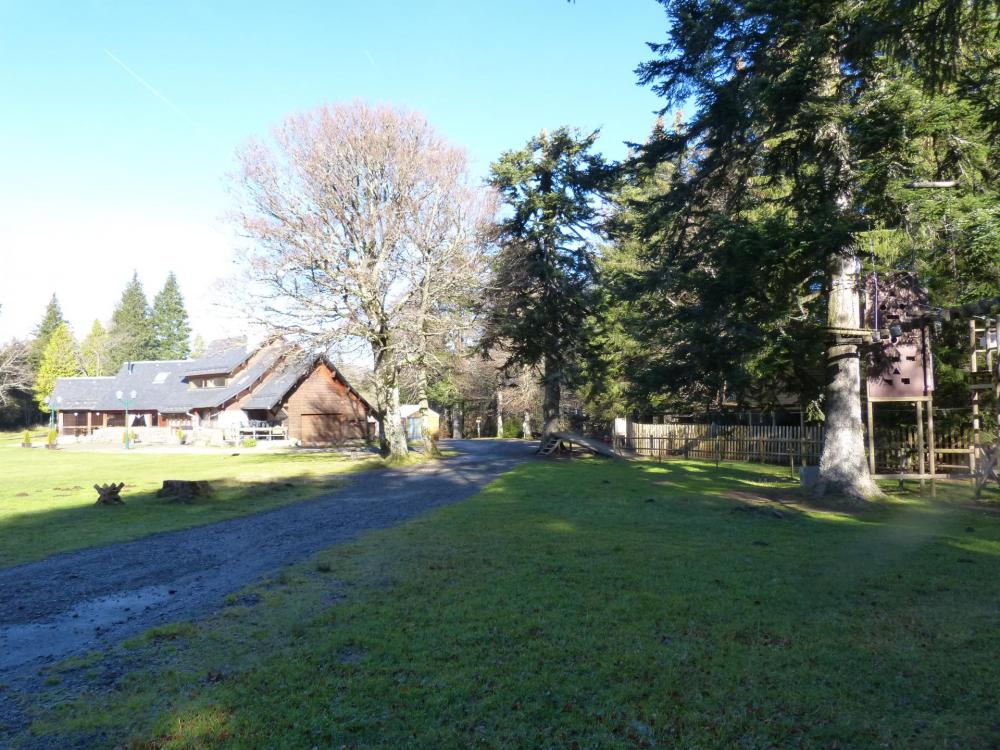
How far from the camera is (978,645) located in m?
5.67

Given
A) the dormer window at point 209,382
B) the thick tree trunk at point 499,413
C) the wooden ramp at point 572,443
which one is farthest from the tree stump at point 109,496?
the thick tree trunk at point 499,413

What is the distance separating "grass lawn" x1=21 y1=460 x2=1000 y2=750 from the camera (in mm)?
4223

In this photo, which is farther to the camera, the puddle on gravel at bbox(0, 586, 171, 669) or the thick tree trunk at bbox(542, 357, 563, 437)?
the thick tree trunk at bbox(542, 357, 563, 437)

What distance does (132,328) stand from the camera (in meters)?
100

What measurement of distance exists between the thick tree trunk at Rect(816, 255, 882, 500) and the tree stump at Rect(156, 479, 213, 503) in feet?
48.9

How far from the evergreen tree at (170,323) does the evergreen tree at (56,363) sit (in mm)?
21641

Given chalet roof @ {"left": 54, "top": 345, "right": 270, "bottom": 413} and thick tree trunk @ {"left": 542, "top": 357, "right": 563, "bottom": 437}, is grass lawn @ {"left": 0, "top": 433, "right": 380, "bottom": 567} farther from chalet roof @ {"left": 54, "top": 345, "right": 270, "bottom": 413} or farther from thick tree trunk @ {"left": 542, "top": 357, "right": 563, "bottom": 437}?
chalet roof @ {"left": 54, "top": 345, "right": 270, "bottom": 413}

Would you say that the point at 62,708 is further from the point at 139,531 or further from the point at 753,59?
the point at 753,59

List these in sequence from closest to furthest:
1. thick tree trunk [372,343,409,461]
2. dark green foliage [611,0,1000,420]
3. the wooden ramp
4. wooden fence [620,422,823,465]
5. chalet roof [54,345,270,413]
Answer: dark green foliage [611,0,1000,420] → wooden fence [620,422,823,465] → thick tree trunk [372,343,409,461] → the wooden ramp → chalet roof [54,345,270,413]

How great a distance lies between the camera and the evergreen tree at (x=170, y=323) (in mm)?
105312

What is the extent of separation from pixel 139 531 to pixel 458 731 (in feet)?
34.2

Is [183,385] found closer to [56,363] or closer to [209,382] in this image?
[209,382]

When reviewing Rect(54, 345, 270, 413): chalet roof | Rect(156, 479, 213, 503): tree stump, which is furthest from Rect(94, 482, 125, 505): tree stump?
Rect(54, 345, 270, 413): chalet roof

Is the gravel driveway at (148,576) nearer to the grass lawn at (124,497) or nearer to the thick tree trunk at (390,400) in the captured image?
the grass lawn at (124,497)
